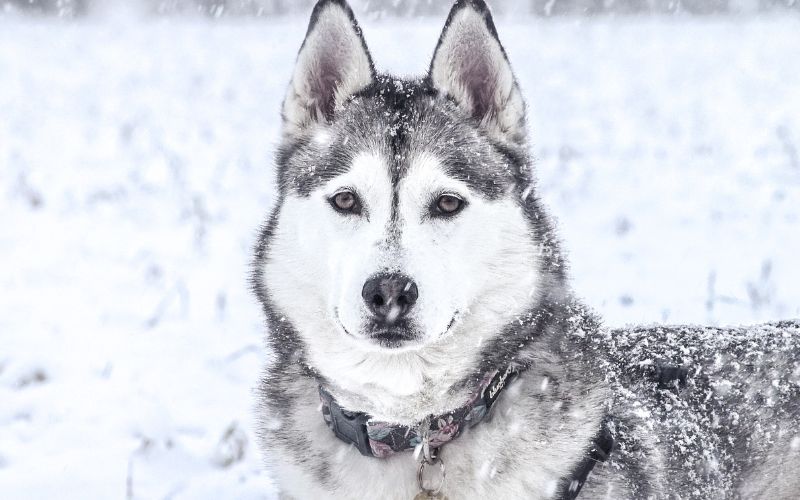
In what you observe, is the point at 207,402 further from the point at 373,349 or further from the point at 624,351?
the point at 624,351

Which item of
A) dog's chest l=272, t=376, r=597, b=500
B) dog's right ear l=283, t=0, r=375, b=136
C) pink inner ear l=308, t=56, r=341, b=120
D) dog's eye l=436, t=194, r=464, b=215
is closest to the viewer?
dog's chest l=272, t=376, r=597, b=500

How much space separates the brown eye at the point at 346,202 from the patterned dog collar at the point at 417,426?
69cm

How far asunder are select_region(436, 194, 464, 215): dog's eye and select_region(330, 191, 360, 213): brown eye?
0.29m

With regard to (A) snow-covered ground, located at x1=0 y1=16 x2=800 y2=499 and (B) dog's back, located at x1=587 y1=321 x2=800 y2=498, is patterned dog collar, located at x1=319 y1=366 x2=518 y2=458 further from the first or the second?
(A) snow-covered ground, located at x1=0 y1=16 x2=800 y2=499

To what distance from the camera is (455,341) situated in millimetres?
2506

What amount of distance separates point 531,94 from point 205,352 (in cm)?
1062

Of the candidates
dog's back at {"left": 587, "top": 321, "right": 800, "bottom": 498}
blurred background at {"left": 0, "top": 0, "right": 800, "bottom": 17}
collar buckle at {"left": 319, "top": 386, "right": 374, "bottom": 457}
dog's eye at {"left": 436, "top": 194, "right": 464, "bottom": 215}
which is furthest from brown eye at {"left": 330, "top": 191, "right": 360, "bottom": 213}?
blurred background at {"left": 0, "top": 0, "right": 800, "bottom": 17}

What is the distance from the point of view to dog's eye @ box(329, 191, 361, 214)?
105 inches

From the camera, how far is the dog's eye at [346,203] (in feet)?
8.73

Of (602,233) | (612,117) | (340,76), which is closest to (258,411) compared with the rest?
(340,76)

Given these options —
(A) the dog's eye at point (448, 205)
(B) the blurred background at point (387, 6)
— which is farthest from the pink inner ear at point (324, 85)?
(B) the blurred background at point (387, 6)

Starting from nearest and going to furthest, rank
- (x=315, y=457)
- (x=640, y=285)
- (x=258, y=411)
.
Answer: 1. (x=315, y=457)
2. (x=258, y=411)
3. (x=640, y=285)

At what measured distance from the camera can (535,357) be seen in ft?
8.57

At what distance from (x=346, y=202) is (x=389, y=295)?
0.53 m
